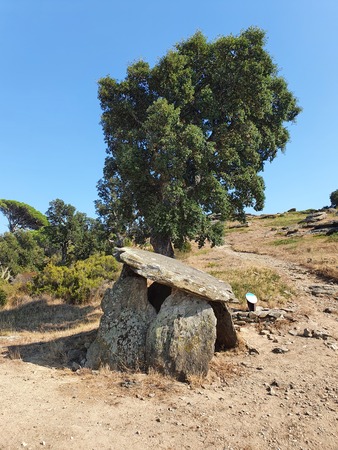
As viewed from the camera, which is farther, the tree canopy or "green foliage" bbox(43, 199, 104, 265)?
"green foliage" bbox(43, 199, 104, 265)

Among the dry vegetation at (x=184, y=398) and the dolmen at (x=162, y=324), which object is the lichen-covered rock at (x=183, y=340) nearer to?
the dolmen at (x=162, y=324)

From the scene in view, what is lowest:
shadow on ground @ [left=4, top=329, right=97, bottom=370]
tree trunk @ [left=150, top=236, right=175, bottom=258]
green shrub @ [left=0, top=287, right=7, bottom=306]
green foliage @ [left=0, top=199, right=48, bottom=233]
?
shadow on ground @ [left=4, top=329, right=97, bottom=370]

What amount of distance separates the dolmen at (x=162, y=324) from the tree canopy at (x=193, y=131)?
233 inches

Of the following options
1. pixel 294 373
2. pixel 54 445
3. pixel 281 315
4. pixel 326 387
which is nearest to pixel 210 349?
pixel 294 373

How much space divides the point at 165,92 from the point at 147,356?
1304cm

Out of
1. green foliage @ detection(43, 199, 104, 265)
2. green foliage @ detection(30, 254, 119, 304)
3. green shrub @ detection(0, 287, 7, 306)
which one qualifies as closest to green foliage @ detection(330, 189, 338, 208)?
green foliage @ detection(43, 199, 104, 265)

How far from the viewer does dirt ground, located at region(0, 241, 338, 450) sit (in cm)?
594

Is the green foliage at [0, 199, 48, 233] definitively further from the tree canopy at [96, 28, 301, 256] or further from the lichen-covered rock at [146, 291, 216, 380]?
the lichen-covered rock at [146, 291, 216, 380]

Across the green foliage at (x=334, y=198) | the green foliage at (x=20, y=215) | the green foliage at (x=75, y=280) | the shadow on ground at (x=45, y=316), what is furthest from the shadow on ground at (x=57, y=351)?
the green foliage at (x=334, y=198)

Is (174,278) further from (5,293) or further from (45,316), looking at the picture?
(5,293)

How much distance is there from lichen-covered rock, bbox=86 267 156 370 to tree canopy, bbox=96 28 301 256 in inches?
224

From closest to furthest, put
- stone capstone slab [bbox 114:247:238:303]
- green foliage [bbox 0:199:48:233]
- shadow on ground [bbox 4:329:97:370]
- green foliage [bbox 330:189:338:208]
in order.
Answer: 1. stone capstone slab [bbox 114:247:238:303]
2. shadow on ground [bbox 4:329:97:370]
3. green foliage [bbox 0:199:48:233]
4. green foliage [bbox 330:189:338:208]

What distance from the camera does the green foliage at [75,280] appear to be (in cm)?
2050

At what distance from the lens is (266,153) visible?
61.5 feet
